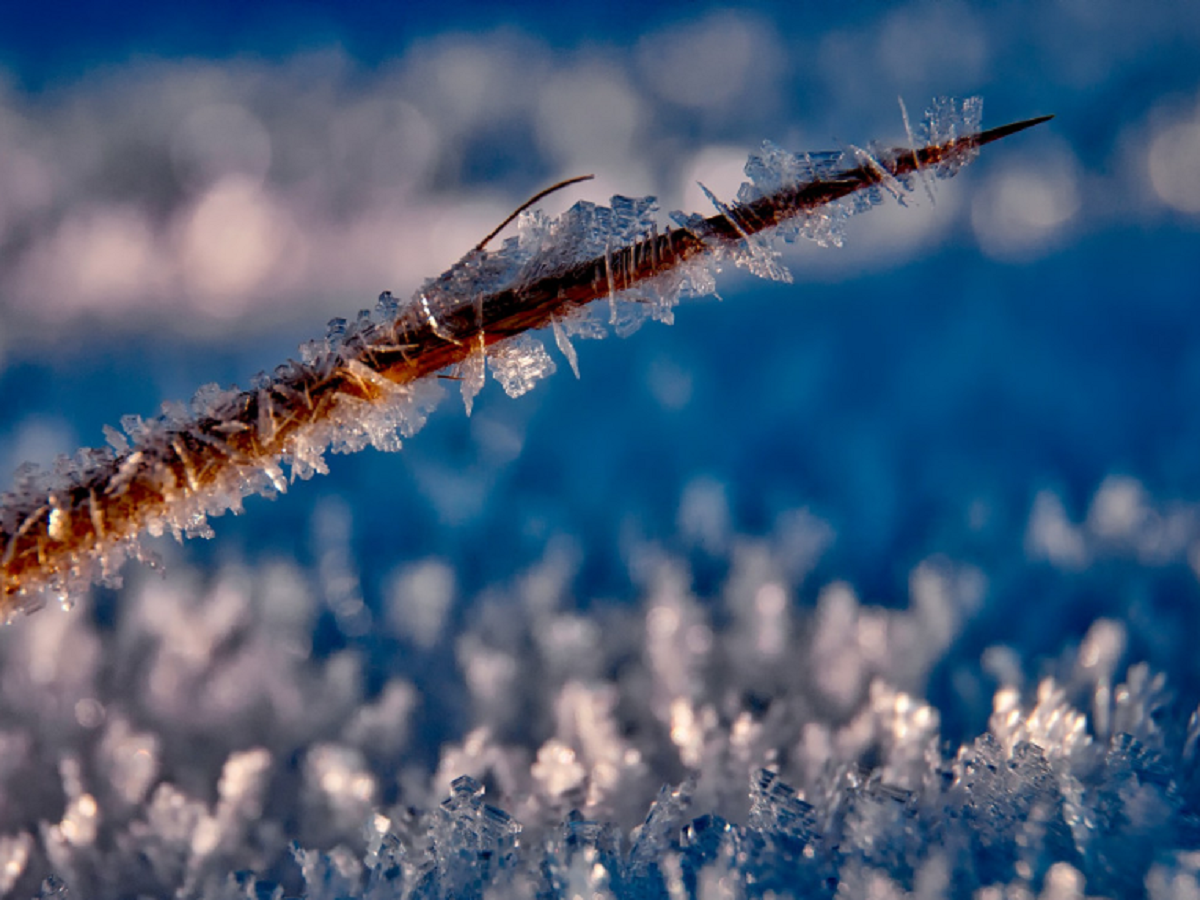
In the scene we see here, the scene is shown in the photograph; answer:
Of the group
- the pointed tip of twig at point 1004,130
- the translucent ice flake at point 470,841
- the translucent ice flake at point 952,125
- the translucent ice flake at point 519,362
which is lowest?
the translucent ice flake at point 470,841

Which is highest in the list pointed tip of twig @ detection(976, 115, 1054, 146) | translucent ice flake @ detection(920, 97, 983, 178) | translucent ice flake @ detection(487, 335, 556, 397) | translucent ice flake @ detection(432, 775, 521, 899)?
translucent ice flake @ detection(920, 97, 983, 178)

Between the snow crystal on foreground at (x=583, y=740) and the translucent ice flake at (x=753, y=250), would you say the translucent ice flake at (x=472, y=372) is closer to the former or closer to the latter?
the translucent ice flake at (x=753, y=250)

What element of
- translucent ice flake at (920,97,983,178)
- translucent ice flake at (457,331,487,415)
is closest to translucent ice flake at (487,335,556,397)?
translucent ice flake at (457,331,487,415)

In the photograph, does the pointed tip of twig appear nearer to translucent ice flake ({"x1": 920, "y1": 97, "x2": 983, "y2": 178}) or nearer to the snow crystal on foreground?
translucent ice flake ({"x1": 920, "y1": 97, "x2": 983, "y2": 178})

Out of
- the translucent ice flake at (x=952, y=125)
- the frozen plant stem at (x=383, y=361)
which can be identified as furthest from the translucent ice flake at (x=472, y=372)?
the translucent ice flake at (x=952, y=125)

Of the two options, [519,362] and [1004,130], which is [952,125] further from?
[519,362]
